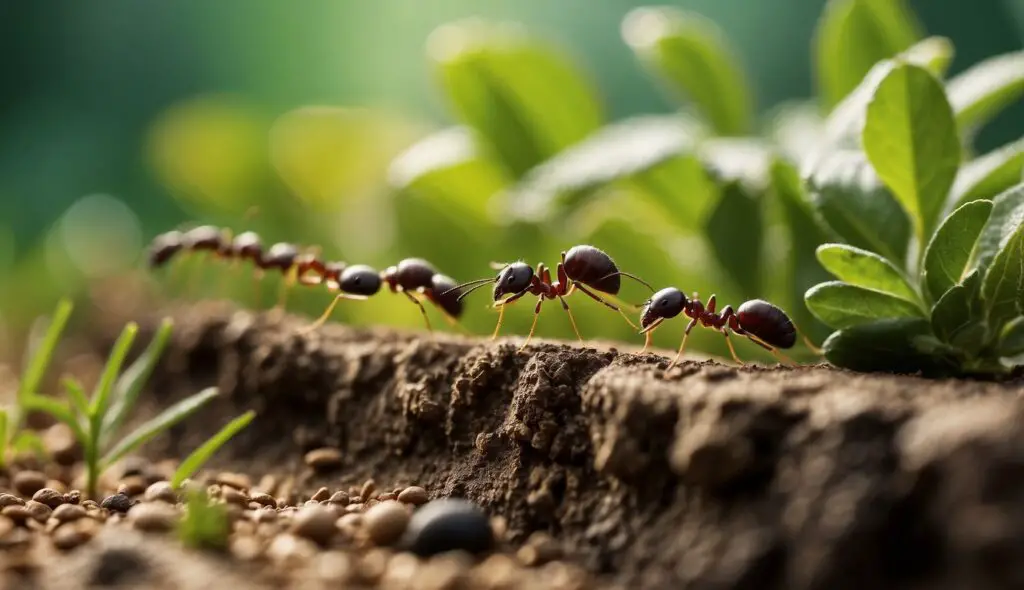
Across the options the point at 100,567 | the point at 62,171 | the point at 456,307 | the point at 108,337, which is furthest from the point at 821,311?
the point at 62,171

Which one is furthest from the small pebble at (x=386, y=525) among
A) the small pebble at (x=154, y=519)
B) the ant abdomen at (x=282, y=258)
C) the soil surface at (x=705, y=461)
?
the ant abdomen at (x=282, y=258)

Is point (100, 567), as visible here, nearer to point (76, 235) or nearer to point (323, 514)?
point (323, 514)

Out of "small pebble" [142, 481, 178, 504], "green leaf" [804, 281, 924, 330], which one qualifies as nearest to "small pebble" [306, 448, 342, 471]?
"small pebble" [142, 481, 178, 504]

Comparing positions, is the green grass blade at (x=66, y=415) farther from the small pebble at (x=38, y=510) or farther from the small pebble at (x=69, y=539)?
the small pebble at (x=69, y=539)

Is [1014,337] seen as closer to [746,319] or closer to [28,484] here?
[746,319]

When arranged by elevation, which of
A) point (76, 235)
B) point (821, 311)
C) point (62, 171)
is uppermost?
point (62, 171)
